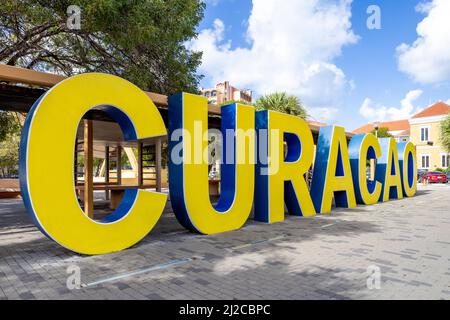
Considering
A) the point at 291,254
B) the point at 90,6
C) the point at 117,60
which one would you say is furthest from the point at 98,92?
the point at 117,60

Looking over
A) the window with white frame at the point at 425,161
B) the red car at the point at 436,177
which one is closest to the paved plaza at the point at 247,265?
the red car at the point at 436,177

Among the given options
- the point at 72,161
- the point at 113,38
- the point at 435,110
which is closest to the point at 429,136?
the point at 435,110

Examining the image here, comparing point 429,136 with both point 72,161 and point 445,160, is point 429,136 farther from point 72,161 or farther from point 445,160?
point 72,161

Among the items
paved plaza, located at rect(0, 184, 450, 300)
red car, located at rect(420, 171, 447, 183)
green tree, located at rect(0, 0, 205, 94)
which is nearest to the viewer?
paved plaza, located at rect(0, 184, 450, 300)

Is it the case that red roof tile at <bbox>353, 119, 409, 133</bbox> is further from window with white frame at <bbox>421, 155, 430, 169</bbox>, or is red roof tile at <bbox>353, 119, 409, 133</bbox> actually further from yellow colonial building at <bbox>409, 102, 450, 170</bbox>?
window with white frame at <bbox>421, 155, 430, 169</bbox>

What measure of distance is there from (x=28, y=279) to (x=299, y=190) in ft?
26.5

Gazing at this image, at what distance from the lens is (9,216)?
11875 mm

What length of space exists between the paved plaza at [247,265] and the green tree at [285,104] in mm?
15447

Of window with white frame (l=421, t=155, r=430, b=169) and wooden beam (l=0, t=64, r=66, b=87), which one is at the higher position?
wooden beam (l=0, t=64, r=66, b=87)

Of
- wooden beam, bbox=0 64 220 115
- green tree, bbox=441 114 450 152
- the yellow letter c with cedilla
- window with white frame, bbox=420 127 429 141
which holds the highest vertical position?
window with white frame, bbox=420 127 429 141

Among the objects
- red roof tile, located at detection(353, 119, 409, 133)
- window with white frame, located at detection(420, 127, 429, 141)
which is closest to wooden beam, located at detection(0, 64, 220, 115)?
window with white frame, located at detection(420, 127, 429, 141)

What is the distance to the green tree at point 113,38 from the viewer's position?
8742 mm

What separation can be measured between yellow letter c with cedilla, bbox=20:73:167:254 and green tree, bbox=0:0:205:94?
9.73 feet

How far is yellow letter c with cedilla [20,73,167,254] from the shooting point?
5648mm
